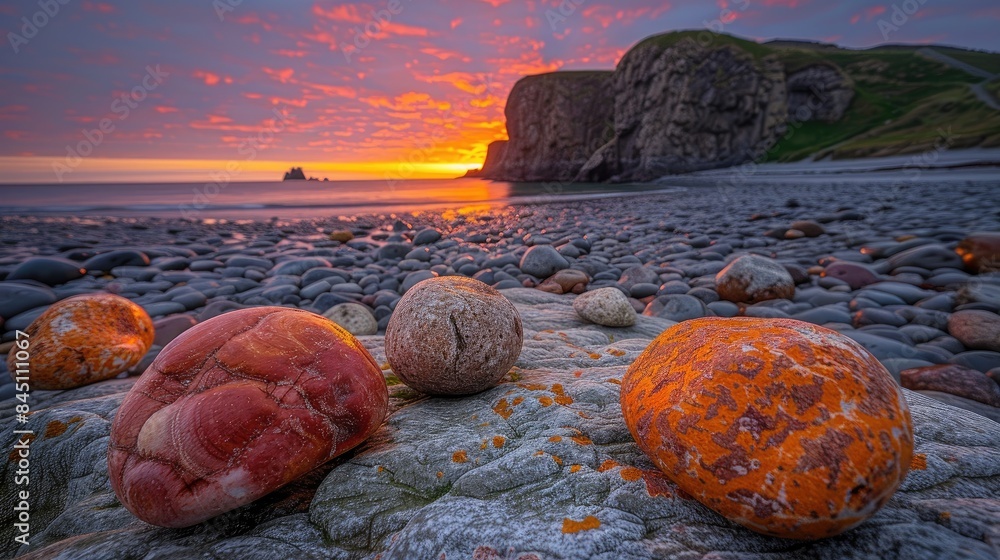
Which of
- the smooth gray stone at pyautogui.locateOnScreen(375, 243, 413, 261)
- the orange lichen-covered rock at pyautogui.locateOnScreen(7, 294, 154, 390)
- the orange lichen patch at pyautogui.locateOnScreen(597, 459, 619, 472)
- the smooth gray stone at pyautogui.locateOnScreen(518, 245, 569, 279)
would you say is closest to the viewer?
the orange lichen patch at pyautogui.locateOnScreen(597, 459, 619, 472)

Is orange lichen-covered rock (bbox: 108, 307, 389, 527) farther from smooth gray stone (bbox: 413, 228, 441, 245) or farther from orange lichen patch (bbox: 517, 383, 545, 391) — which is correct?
smooth gray stone (bbox: 413, 228, 441, 245)

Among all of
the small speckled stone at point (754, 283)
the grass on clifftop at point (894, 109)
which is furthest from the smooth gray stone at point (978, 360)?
the grass on clifftop at point (894, 109)

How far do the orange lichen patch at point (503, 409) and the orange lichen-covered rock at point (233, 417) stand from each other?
609 mm

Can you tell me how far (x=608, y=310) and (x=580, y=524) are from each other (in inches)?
109

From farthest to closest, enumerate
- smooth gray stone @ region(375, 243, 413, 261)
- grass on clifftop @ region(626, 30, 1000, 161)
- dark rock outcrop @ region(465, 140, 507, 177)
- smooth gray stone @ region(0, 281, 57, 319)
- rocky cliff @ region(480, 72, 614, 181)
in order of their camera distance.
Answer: dark rock outcrop @ region(465, 140, 507, 177) → rocky cliff @ region(480, 72, 614, 181) → grass on clifftop @ region(626, 30, 1000, 161) → smooth gray stone @ region(375, 243, 413, 261) → smooth gray stone @ region(0, 281, 57, 319)

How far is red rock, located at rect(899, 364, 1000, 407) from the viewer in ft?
10.0

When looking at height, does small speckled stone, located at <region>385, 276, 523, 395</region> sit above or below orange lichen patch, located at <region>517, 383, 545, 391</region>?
above

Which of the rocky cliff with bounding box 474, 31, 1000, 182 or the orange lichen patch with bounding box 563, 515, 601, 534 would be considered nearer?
the orange lichen patch with bounding box 563, 515, 601, 534

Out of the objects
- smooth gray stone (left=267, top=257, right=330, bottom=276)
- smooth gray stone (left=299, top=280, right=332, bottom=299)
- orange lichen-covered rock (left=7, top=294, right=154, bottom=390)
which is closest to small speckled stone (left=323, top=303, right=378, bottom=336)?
orange lichen-covered rock (left=7, top=294, right=154, bottom=390)

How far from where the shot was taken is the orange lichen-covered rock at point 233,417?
144 centimetres

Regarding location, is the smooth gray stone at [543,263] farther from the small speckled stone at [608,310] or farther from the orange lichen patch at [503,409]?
the orange lichen patch at [503,409]

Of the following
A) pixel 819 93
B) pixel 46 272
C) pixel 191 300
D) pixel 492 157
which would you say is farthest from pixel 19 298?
pixel 492 157

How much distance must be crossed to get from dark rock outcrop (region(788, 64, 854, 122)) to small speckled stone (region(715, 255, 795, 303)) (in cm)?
6897

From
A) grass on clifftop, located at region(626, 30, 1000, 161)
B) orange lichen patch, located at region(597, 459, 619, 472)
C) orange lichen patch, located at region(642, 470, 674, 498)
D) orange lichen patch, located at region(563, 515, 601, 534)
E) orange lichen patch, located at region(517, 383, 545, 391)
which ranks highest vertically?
grass on clifftop, located at region(626, 30, 1000, 161)
